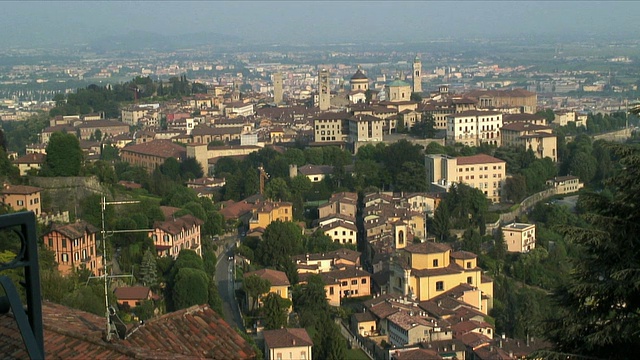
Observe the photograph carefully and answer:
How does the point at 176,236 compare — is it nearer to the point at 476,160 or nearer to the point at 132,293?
the point at 132,293

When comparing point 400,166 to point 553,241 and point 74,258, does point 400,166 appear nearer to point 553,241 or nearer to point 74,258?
point 553,241

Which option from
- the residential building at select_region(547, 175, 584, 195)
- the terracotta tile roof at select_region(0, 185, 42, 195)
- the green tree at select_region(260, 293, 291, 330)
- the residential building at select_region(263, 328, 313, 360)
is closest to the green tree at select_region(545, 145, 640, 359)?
the residential building at select_region(263, 328, 313, 360)

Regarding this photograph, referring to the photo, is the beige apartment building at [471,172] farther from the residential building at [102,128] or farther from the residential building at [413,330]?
the residential building at [102,128]

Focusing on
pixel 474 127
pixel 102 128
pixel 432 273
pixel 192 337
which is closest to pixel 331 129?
pixel 474 127

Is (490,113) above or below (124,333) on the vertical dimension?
below

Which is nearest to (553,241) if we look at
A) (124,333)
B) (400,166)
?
(400,166)

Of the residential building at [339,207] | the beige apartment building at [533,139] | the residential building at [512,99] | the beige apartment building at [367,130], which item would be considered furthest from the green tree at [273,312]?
the residential building at [512,99]

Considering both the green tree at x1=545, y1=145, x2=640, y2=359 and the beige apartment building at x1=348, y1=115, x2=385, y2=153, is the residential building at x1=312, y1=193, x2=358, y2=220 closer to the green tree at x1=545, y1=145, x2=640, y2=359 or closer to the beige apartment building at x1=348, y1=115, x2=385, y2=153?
the beige apartment building at x1=348, y1=115, x2=385, y2=153
